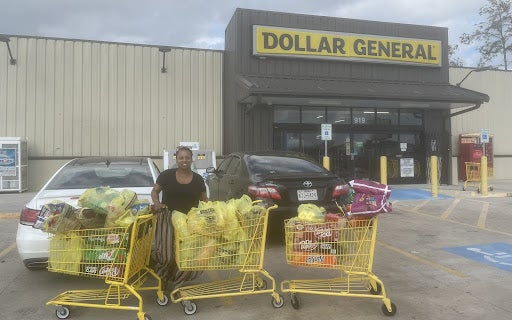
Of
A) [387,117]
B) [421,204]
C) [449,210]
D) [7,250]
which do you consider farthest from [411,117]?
[7,250]

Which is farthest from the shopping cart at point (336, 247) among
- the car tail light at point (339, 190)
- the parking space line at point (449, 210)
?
the parking space line at point (449, 210)

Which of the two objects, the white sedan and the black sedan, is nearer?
the white sedan

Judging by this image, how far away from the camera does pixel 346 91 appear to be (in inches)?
544

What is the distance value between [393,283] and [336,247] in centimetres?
136

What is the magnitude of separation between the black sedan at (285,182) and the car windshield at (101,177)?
1.61 metres

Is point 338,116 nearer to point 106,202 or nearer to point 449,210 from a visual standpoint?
point 449,210

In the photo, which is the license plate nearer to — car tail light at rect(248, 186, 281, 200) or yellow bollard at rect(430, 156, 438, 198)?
car tail light at rect(248, 186, 281, 200)

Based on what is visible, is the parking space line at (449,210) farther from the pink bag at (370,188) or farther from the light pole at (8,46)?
the light pole at (8,46)

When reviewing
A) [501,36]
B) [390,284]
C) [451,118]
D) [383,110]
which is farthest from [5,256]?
[501,36]

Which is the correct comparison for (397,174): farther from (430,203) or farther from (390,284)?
(390,284)

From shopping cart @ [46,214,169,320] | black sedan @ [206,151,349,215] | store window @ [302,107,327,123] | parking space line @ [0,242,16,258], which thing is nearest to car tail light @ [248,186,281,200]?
black sedan @ [206,151,349,215]

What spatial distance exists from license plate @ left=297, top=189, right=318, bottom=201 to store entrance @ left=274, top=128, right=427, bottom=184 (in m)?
9.09

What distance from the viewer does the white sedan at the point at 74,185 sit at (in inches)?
188

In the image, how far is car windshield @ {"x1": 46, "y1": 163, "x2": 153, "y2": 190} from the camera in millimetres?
5715
